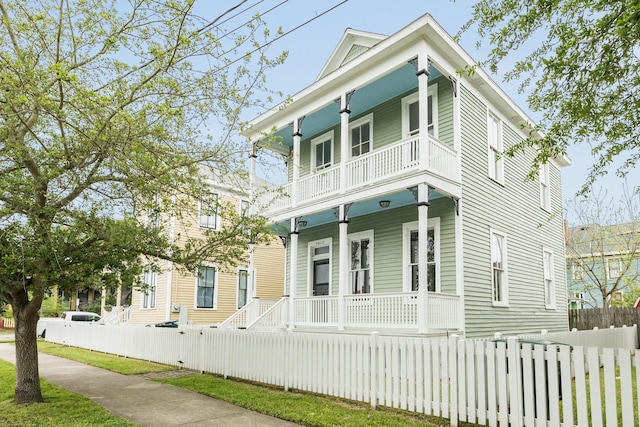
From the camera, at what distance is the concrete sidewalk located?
6977mm

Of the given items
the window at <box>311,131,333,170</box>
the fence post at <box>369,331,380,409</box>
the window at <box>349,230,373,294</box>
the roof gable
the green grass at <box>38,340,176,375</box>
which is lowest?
the green grass at <box>38,340,176,375</box>

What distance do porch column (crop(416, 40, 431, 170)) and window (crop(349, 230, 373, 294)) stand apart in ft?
12.3

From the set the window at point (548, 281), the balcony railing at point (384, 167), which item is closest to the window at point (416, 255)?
the balcony railing at point (384, 167)

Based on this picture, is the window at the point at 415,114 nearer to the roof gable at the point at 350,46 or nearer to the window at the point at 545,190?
the roof gable at the point at 350,46

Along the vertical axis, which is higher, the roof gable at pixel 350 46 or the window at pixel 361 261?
the roof gable at pixel 350 46

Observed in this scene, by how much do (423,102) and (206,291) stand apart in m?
14.1

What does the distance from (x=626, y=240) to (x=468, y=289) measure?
19413mm

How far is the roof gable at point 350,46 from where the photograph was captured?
1462 centimetres

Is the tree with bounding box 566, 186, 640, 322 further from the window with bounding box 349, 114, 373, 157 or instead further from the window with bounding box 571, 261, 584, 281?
the window with bounding box 349, 114, 373, 157

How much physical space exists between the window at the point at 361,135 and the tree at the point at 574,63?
26.0ft

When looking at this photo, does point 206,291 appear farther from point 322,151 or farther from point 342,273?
point 342,273

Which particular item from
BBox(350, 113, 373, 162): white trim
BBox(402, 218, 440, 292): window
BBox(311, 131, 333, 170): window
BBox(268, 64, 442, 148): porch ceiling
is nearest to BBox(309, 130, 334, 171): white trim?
BBox(311, 131, 333, 170): window

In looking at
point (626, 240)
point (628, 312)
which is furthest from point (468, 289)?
point (626, 240)

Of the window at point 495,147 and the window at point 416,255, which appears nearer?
the window at point 416,255
